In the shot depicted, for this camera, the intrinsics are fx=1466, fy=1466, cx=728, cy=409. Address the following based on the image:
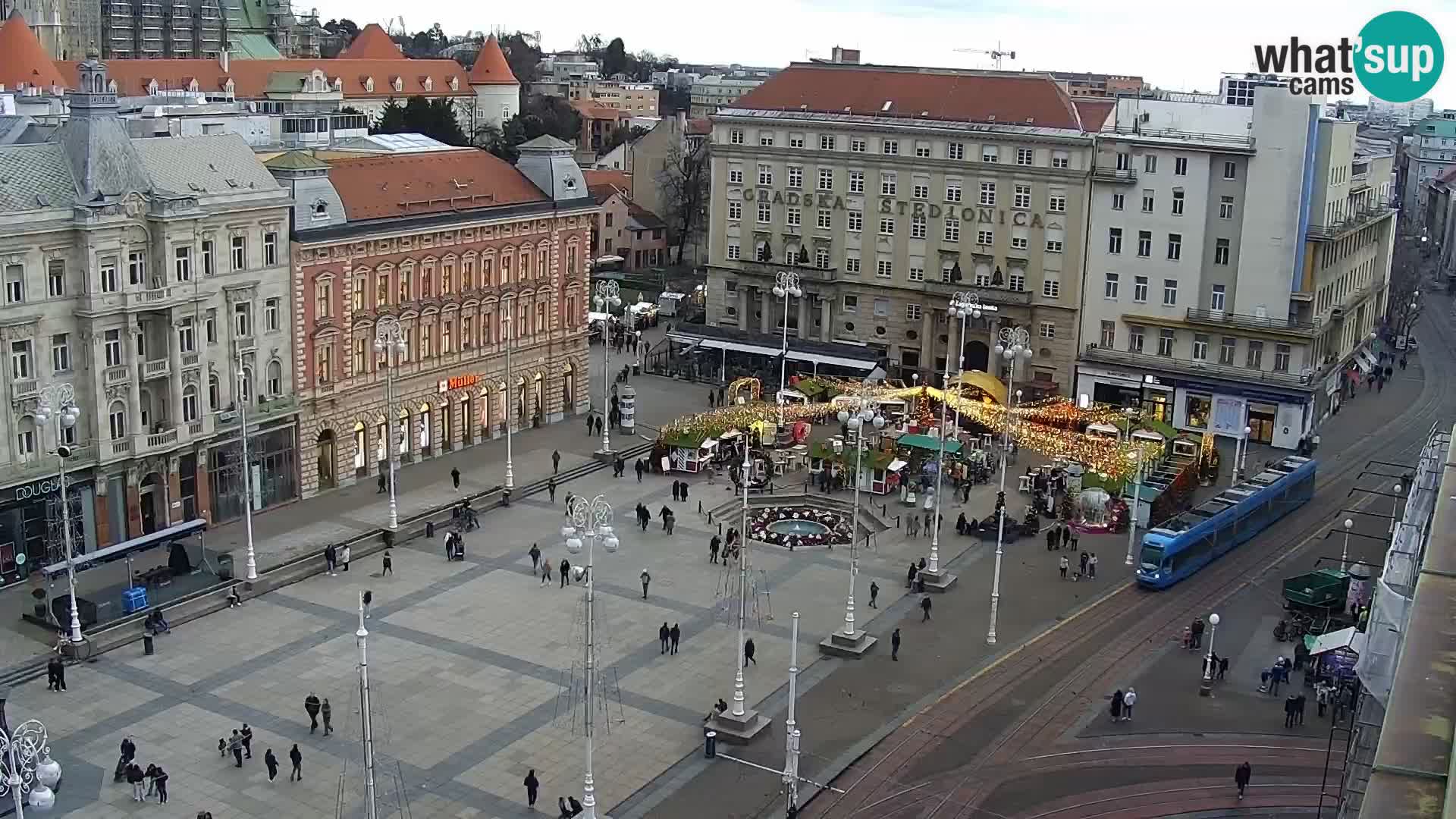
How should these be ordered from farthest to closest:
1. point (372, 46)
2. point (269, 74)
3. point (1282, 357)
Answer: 1. point (372, 46)
2. point (269, 74)
3. point (1282, 357)

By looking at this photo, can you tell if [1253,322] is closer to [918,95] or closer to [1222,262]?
[1222,262]

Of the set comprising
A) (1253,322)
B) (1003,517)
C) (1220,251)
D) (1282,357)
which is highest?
(1220,251)

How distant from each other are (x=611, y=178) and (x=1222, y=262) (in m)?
78.9

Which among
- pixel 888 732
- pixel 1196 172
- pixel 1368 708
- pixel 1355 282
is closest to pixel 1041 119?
pixel 1196 172

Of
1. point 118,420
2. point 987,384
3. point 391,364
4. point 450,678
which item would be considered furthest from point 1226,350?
point 118,420

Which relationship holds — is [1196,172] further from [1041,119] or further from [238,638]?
[238,638]

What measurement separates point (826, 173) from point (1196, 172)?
903 inches

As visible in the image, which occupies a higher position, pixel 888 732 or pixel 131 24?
pixel 131 24

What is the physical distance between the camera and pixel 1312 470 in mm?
70625

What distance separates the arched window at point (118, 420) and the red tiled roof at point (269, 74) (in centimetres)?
8033

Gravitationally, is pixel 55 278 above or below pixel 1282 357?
above

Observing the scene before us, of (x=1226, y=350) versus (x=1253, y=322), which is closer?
(x=1253, y=322)

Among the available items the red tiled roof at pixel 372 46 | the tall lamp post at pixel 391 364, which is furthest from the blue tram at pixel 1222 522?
the red tiled roof at pixel 372 46

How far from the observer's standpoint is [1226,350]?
82062mm
